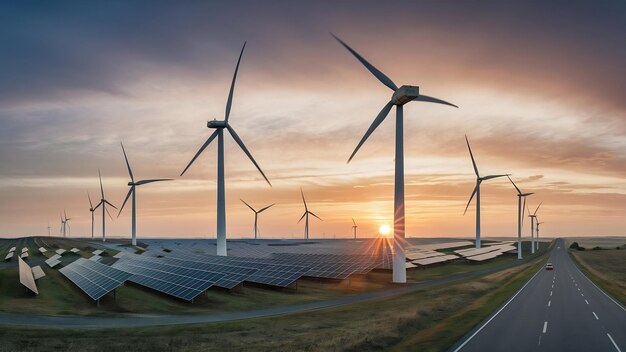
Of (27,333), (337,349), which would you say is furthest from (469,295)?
(27,333)

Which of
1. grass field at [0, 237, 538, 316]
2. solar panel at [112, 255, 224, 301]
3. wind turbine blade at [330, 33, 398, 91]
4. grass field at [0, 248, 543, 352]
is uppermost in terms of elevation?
wind turbine blade at [330, 33, 398, 91]

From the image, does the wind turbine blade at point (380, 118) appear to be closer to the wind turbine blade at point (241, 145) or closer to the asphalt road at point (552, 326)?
the wind turbine blade at point (241, 145)

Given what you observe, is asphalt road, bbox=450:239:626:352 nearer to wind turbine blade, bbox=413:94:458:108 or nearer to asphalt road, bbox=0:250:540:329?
asphalt road, bbox=0:250:540:329

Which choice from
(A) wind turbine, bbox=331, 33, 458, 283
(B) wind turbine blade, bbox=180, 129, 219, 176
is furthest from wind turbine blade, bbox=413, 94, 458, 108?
(B) wind turbine blade, bbox=180, 129, 219, 176

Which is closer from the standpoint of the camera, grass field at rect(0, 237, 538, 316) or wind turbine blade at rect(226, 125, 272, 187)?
grass field at rect(0, 237, 538, 316)

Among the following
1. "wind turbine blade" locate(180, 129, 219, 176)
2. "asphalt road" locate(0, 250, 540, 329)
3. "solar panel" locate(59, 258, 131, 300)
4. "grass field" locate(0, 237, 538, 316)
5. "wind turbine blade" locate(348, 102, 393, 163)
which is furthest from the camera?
"wind turbine blade" locate(180, 129, 219, 176)

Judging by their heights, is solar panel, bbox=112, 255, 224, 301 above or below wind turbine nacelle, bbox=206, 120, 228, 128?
below

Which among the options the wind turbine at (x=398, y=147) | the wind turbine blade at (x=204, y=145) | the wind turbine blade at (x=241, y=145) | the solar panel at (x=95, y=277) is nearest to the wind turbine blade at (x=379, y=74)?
the wind turbine at (x=398, y=147)

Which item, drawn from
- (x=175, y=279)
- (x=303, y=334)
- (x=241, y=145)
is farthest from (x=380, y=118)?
(x=303, y=334)
